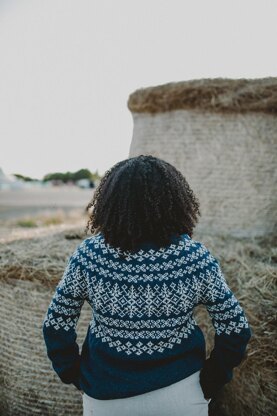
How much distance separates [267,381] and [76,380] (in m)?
1.08

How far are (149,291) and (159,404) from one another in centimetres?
33

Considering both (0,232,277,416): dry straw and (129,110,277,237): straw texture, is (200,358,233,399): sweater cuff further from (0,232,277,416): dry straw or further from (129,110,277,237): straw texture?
(129,110,277,237): straw texture

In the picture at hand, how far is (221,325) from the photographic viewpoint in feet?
3.71

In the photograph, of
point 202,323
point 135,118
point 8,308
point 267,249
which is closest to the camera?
point 202,323

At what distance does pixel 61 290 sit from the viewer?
116 cm

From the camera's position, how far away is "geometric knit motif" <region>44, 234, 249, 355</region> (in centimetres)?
107

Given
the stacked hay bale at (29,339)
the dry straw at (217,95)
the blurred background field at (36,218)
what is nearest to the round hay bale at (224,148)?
the dry straw at (217,95)

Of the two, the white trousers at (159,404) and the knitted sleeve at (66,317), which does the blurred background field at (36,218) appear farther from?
the white trousers at (159,404)

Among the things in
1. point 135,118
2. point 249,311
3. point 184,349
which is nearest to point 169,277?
point 184,349

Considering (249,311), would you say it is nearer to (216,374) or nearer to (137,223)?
(216,374)

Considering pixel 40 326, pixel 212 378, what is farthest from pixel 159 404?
pixel 40 326

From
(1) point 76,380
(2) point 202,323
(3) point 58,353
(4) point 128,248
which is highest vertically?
(4) point 128,248

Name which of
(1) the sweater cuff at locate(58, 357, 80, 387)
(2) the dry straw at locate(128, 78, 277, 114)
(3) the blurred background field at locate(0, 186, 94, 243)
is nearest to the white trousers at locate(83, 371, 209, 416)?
(1) the sweater cuff at locate(58, 357, 80, 387)

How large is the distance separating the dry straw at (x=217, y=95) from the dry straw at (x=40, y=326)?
44.7 inches
